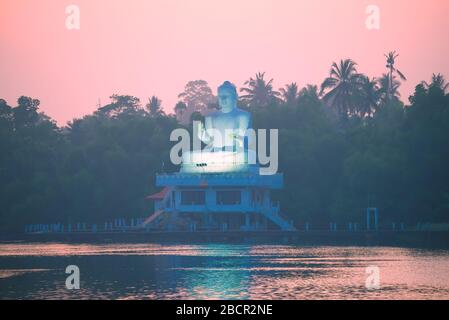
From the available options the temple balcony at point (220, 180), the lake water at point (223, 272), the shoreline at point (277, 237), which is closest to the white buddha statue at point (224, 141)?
the temple balcony at point (220, 180)

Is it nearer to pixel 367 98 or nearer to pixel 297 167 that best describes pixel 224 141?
pixel 297 167

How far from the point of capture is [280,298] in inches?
2269

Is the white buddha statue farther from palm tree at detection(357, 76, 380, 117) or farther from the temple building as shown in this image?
palm tree at detection(357, 76, 380, 117)

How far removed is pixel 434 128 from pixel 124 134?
31.9m

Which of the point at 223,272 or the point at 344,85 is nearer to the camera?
the point at 223,272

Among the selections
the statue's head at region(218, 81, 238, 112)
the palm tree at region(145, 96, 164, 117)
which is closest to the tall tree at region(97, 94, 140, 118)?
the palm tree at region(145, 96, 164, 117)

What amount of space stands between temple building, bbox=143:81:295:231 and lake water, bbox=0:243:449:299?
7327 millimetres

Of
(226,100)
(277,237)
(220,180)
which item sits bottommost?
(277,237)

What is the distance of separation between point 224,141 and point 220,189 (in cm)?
473

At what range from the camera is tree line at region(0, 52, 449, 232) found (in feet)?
332

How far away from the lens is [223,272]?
7094 centimetres

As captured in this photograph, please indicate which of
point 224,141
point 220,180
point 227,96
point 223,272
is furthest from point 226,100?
point 223,272

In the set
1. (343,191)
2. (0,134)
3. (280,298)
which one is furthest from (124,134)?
(280,298)
